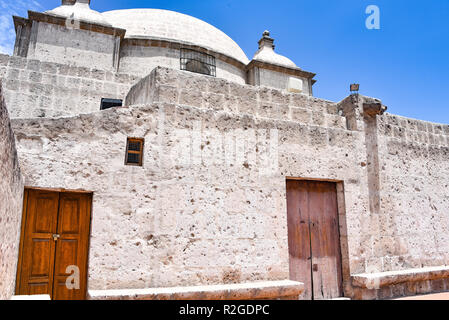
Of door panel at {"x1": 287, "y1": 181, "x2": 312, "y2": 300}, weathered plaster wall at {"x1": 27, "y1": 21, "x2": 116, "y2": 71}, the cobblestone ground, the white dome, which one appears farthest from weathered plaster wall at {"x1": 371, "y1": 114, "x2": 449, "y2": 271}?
weathered plaster wall at {"x1": 27, "y1": 21, "x2": 116, "y2": 71}

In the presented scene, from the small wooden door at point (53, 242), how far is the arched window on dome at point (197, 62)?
777 centimetres

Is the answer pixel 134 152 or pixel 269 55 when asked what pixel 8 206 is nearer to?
pixel 134 152

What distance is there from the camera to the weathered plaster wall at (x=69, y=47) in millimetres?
9641

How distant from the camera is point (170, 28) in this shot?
12.4 metres

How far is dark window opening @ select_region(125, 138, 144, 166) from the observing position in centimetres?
470

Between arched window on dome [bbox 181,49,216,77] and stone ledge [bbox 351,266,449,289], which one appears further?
arched window on dome [bbox 181,49,216,77]

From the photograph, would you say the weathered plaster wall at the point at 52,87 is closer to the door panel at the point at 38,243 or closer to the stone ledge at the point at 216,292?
the door panel at the point at 38,243

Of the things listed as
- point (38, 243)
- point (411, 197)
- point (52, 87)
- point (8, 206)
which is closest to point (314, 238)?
point (411, 197)

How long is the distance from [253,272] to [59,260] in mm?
2522

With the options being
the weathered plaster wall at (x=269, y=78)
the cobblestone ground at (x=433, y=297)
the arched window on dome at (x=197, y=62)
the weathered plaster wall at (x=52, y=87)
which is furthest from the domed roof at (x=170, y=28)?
the cobblestone ground at (x=433, y=297)

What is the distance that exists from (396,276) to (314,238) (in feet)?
5.05

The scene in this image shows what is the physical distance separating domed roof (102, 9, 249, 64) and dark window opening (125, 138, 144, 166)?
7.39 metres

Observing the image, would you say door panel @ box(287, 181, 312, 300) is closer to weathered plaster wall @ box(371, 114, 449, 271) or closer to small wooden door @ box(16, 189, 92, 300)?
weathered plaster wall @ box(371, 114, 449, 271)
